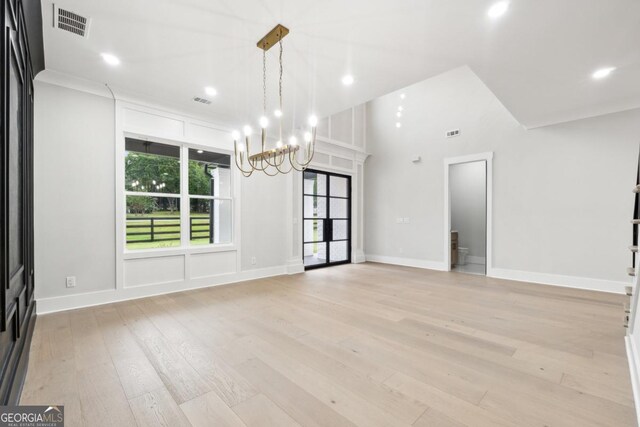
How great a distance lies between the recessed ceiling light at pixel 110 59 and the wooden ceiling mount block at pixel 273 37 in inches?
64.9

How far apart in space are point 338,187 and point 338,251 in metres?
1.62

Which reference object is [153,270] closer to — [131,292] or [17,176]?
[131,292]

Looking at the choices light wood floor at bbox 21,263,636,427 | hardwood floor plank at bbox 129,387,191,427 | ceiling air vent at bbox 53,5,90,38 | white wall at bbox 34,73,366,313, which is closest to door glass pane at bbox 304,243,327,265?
white wall at bbox 34,73,366,313

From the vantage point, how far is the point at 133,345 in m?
2.53

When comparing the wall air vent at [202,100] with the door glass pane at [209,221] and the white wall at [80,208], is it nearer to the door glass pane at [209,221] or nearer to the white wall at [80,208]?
the white wall at [80,208]

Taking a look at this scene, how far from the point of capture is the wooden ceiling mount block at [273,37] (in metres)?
2.57

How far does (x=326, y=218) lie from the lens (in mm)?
6742

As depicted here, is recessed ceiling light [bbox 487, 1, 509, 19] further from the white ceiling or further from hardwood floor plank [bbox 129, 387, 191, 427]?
hardwood floor plank [bbox 129, 387, 191, 427]

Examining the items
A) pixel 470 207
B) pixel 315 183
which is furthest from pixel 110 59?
pixel 470 207

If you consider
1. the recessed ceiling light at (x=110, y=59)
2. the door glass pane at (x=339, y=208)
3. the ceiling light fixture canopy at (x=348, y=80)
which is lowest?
the door glass pane at (x=339, y=208)

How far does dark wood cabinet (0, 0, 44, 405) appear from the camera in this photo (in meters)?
1.54

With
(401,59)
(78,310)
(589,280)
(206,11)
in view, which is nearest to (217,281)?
(78,310)

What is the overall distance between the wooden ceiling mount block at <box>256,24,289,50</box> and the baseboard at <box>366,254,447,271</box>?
5.43 meters

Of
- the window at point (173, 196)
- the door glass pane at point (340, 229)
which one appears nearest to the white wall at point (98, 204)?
the window at point (173, 196)
